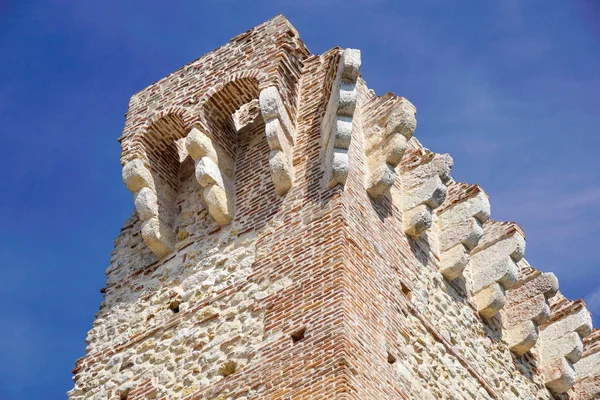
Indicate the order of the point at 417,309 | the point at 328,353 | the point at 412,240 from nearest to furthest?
the point at 328,353
the point at 417,309
the point at 412,240

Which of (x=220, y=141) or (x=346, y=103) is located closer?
(x=346, y=103)

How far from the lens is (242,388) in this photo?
11.6m

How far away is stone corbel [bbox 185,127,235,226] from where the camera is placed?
531 inches

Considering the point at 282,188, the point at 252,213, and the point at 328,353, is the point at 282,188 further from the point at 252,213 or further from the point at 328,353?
the point at 328,353

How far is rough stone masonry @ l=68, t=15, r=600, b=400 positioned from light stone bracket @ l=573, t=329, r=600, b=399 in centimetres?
2

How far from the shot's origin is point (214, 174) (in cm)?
1369

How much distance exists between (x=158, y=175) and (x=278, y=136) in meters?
1.66

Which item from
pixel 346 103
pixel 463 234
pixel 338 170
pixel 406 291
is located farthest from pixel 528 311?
pixel 346 103

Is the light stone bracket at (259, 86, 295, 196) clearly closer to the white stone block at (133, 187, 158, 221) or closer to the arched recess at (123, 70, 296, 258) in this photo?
the arched recess at (123, 70, 296, 258)

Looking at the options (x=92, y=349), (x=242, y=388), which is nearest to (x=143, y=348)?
(x=92, y=349)

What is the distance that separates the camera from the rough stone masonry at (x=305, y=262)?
11.8 meters

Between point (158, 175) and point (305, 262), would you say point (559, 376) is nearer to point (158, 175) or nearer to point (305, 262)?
point (305, 262)

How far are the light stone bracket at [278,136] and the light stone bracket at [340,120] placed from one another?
1.22ft

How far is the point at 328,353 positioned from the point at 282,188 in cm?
241
